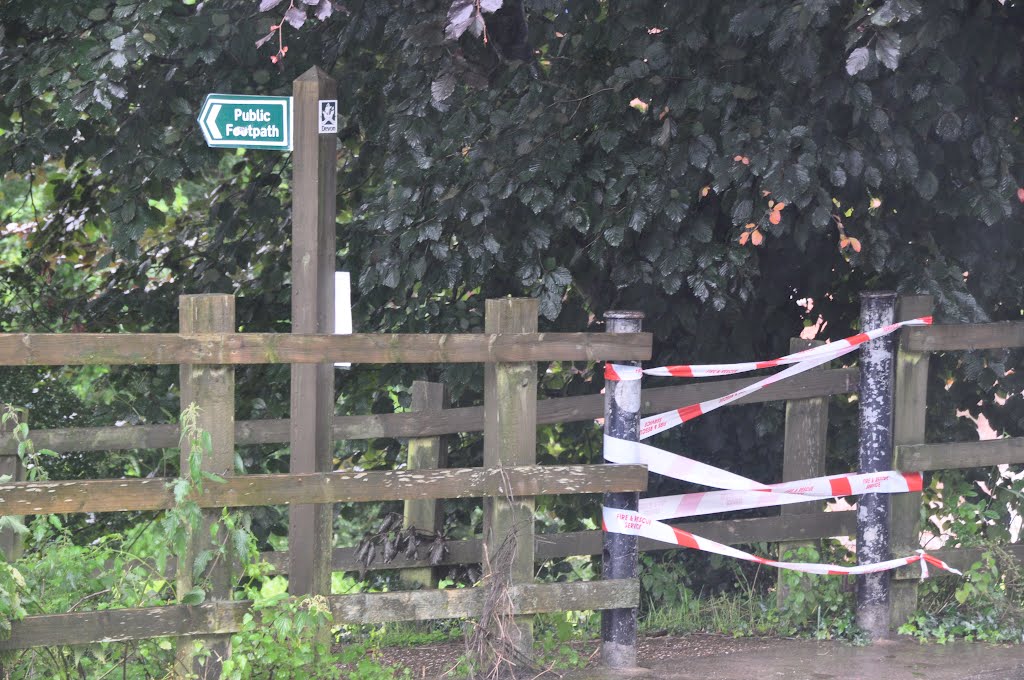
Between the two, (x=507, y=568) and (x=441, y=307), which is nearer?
(x=507, y=568)

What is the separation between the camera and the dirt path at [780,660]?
16.9ft

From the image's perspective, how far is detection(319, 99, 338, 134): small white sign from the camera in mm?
4883

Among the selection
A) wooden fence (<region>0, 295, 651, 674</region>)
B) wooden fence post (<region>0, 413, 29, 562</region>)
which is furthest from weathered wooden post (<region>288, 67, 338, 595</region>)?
wooden fence post (<region>0, 413, 29, 562</region>)

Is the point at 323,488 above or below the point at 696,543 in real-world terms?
above

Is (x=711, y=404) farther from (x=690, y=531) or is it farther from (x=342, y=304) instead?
(x=342, y=304)

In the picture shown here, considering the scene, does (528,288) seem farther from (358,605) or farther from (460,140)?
(358,605)

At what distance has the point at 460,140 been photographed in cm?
581

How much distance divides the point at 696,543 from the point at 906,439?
1.19m

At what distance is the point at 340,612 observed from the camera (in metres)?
4.72

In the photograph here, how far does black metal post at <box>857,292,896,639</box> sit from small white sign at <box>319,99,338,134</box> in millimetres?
2615

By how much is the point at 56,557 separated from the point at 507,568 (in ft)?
5.78

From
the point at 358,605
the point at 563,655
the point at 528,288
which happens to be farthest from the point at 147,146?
the point at 563,655

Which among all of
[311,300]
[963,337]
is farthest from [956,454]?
[311,300]

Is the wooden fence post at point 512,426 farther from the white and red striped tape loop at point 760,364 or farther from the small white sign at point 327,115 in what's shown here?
the small white sign at point 327,115
